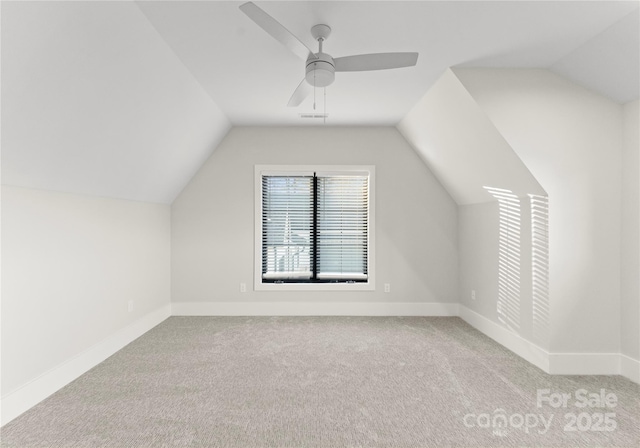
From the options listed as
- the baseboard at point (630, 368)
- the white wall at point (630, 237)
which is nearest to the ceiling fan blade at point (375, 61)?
the white wall at point (630, 237)

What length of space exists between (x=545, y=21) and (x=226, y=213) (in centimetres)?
378

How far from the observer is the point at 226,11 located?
2.15 meters

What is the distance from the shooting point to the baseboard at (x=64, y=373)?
220cm

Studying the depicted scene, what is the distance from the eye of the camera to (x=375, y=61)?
222 centimetres

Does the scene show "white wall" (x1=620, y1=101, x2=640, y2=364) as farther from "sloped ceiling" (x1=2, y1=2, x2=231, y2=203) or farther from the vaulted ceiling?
"sloped ceiling" (x1=2, y1=2, x2=231, y2=203)

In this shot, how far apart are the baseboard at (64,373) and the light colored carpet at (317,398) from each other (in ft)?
0.22

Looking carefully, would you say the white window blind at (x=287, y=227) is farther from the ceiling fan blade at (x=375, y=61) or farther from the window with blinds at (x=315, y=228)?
the ceiling fan blade at (x=375, y=61)

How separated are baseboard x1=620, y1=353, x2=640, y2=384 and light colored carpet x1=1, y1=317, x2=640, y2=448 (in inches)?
3.4

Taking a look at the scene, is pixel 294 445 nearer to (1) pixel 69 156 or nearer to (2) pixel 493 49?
(1) pixel 69 156

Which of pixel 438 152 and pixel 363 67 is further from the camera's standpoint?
pixel 438 152

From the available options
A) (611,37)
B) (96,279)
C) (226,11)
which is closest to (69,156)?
(96,279)

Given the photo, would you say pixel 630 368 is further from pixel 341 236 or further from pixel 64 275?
pixel 64 275

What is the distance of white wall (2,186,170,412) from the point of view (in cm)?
225

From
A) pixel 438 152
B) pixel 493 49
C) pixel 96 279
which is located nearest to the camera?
pixel 493 49
